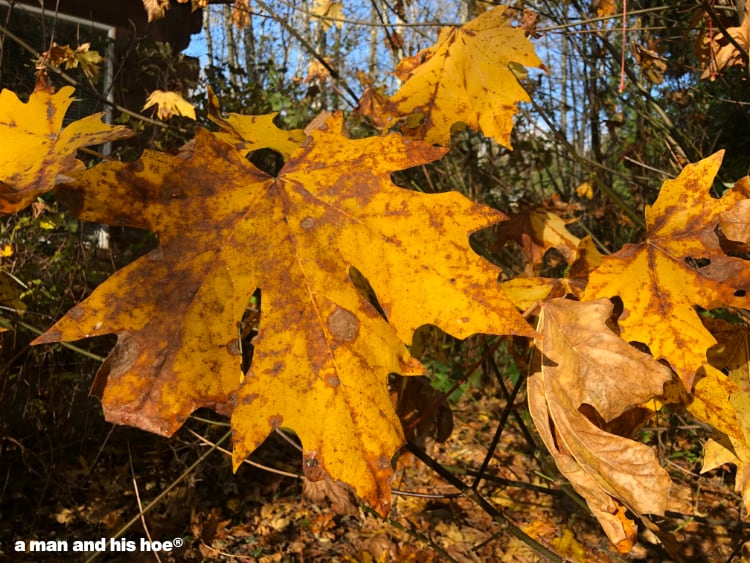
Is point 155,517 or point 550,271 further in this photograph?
point 550,271

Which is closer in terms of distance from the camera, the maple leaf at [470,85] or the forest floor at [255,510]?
the maple leaf at [470,85]

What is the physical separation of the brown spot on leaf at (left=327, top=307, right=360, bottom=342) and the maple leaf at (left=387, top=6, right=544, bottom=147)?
1.88 ft

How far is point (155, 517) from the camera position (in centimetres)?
320

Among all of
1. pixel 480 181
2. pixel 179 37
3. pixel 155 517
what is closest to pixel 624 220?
pixel 480 181

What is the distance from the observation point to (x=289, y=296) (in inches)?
29.6

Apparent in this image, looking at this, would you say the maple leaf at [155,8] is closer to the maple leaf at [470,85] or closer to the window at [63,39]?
the maple leaf at [470,85]

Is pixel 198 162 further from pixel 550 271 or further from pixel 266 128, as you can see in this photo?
pixel 550 271

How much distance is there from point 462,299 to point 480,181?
412 cm

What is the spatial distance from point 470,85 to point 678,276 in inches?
A: 26.8

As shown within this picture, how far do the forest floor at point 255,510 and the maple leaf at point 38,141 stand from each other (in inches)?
87.3

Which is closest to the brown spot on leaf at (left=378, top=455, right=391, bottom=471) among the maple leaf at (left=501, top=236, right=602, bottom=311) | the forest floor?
the maple leaf at (left=501, top=236, right=602, bottom=311)

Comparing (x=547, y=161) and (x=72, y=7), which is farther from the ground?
(x=72, y=7)

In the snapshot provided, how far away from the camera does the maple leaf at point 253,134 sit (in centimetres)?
97

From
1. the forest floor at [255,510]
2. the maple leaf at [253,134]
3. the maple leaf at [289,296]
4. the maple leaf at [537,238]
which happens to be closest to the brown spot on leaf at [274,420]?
the maple leaf at [289,296]
